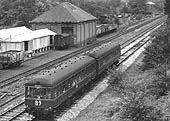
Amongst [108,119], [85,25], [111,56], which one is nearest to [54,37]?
[85,25]

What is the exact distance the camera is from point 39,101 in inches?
716

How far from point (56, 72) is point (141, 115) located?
Result: 6.84 m

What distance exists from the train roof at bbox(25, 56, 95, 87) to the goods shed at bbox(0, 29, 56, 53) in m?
18.4

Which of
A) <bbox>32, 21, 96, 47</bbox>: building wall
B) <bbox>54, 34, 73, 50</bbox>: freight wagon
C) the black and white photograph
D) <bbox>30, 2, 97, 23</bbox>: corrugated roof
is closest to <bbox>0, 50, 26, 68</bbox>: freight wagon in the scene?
the black and white photograph

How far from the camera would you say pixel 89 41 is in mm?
59719

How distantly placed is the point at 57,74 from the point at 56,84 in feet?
3.46

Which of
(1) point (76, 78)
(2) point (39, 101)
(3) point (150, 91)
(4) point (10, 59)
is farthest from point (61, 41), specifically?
(2) point (39, 101)

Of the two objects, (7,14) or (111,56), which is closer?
→ (111,56)

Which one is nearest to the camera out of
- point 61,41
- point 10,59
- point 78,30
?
point 10,59

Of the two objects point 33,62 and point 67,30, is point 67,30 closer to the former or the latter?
point 67,30

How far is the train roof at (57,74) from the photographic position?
59.9 feet

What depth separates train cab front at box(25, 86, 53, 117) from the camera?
59.6 ft

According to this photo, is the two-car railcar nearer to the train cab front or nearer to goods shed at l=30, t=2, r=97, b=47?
the train cab front

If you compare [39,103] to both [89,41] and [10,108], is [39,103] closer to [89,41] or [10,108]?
[10,108]
